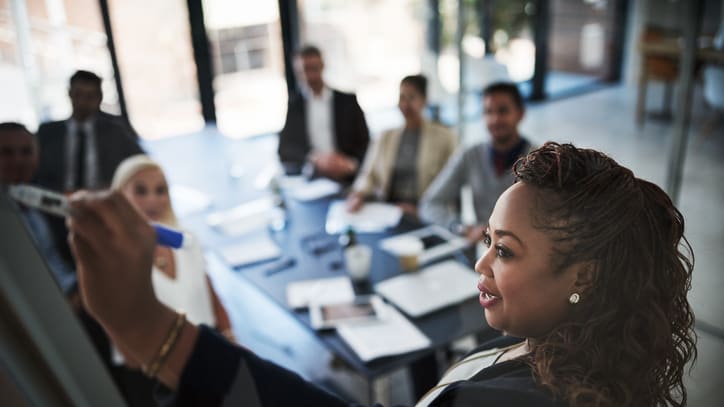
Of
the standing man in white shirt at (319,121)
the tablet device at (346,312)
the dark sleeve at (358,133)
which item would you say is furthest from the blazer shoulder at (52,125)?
the dark sleeve at (358,133)

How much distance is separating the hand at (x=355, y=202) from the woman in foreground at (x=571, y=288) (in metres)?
2.13

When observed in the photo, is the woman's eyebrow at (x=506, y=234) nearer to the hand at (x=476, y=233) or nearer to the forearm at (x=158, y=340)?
the hand at (x=476, y=233)

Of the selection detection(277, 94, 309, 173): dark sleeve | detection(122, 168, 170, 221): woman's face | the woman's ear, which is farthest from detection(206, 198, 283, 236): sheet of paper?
the woman's ear

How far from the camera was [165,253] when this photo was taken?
2.27 feet

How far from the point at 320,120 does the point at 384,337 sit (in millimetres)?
1888

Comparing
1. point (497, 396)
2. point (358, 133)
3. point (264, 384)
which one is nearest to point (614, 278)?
point (497, 396)

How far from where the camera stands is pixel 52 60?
752mm

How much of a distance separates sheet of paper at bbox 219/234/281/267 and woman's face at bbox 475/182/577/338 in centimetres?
194

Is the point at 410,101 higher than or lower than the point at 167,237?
lower

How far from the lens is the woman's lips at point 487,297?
400 millimetres

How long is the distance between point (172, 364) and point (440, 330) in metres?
1.31

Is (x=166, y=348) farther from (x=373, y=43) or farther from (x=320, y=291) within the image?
(x=373, y=43)

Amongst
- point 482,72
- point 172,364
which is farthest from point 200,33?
point 482,72

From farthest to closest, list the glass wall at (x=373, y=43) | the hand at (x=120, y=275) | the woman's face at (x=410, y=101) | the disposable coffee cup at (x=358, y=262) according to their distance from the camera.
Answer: the glass wall at (x=373, y=43) → the woman's face at (x=410, y=101) → the disposable coffee cup at (x=358, y=262) → the hand at (x=120, y=275)
